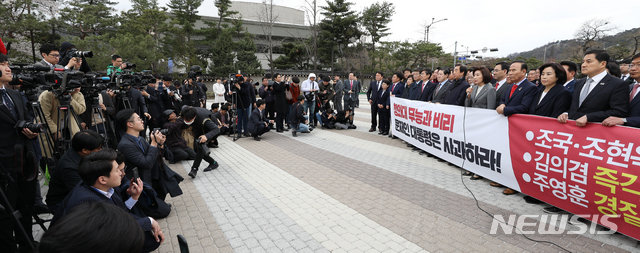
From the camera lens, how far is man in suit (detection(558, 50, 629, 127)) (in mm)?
3379

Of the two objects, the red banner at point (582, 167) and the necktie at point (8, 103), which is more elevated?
the necktie at point (8, 103)

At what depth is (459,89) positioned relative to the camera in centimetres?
638

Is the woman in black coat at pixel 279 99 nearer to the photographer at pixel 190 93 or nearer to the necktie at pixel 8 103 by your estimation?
the photographer at pixel 190 93

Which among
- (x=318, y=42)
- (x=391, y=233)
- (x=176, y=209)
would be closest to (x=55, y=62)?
(x=176, y=209)

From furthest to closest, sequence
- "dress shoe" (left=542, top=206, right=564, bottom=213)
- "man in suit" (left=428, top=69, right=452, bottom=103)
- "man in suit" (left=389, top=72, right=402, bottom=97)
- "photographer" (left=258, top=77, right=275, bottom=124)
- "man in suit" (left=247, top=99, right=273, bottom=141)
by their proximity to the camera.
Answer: "photographer" (left=258, top=77, right=275, bottom=124)
"man in suit" (left=389, top=72, right=402, bottom=97)
"man in suit" (left=247, top=99, right=273, bottom=141)
"man in suit" (left=428, top=69, right=452, bottom=103)
"dress shoe" (left=542, top=206, right=564, bottom=213)

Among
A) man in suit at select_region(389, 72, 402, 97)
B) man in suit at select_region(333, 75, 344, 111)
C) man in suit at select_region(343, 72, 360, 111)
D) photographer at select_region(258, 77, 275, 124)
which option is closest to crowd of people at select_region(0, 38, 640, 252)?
man in suit at select_region(389, 72, 402, 97)

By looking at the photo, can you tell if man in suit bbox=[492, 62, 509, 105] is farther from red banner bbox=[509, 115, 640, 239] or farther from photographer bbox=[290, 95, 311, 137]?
photographer bbox=[290, 95, 311, 137]

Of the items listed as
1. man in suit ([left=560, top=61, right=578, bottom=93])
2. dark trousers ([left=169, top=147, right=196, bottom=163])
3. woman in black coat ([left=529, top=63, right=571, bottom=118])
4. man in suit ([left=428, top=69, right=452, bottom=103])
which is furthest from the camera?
man in suit ([left=428, top=69, right=452, bottom=103])

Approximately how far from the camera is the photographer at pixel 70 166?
2914 mm

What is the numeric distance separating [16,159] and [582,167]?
5.85 metres

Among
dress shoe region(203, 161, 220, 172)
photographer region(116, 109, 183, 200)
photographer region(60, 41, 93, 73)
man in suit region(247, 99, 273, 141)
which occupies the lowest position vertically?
dress shoe region(203, 161, 220, 172)

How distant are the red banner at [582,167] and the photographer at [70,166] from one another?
16.3ft

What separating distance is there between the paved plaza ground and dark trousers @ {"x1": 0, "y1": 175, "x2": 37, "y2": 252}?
3.97 feet
